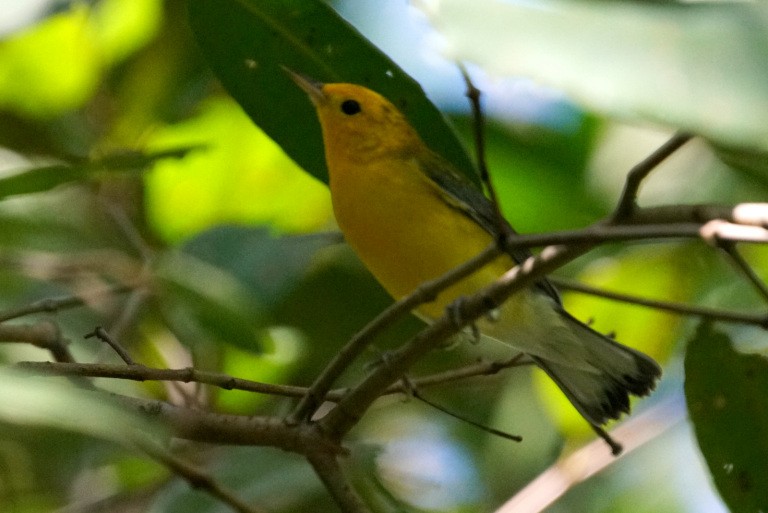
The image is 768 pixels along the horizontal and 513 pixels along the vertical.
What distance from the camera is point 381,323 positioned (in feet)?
6.46

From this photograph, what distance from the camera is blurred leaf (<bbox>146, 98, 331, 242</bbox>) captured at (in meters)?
3.85

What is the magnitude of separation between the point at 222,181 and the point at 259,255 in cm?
69

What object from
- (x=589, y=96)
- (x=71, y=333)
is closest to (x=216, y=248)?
(x=71, y=333)

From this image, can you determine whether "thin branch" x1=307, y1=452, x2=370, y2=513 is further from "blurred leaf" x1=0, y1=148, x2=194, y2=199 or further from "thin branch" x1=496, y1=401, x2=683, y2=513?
"thin branch" x1=496, y1=401, x2=683, y2=513

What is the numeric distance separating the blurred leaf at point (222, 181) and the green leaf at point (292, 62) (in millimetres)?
1130

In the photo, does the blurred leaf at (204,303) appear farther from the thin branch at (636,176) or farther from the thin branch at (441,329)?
the thin branch at (636,176)

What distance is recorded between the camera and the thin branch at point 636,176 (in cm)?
162

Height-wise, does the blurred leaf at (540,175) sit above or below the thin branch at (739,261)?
below

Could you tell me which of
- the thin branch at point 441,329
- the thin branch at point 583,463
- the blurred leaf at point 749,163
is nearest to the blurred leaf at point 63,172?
the thin branch at point 441,329

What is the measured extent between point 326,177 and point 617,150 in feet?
5.42

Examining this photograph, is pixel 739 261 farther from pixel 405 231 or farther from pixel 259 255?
pixel 259 255

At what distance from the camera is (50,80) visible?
12.8ft

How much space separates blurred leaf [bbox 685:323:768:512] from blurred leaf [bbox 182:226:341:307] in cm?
137

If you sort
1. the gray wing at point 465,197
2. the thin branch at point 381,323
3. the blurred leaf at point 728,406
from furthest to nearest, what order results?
1. the gray wing at point 465,197
2. the blurred leaf at point 728,406
3. the thin branch at point 381,323
